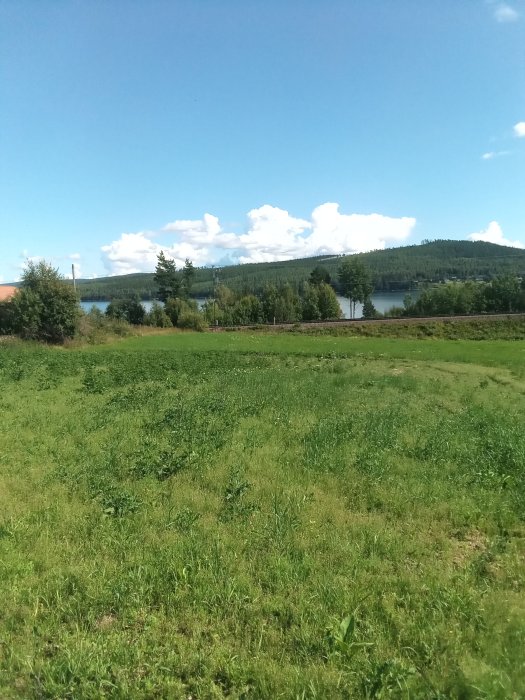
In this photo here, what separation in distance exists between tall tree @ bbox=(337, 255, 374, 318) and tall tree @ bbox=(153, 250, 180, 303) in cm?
4480

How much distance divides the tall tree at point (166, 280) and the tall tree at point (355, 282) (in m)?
44.8

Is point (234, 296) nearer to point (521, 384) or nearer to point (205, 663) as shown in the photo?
point (521, 384)

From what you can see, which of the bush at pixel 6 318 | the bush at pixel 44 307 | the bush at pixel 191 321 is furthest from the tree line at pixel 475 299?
the bush at pixel 6 318

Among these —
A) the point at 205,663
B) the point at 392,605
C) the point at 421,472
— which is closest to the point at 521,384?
the point at 421,472

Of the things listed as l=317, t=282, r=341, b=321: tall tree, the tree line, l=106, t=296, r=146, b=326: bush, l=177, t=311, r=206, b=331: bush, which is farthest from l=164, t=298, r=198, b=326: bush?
the tree line

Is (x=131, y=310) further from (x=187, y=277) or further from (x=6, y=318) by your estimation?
(x=6, y=318)

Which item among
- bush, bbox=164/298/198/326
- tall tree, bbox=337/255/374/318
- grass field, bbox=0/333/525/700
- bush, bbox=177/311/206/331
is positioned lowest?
grass field, bbox=0/333/525/700

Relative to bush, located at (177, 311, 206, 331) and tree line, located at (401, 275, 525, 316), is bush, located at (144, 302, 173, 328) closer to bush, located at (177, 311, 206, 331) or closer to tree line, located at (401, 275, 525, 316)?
bush, located at (177, 311, 206, 331)

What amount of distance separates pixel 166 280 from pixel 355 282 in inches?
1914

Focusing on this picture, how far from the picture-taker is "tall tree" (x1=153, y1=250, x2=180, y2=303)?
346ft

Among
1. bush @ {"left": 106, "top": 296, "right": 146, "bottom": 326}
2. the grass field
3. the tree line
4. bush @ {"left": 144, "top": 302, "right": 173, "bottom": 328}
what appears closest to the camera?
the grass field

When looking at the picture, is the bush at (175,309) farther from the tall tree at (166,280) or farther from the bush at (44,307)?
the bush at (44,307)

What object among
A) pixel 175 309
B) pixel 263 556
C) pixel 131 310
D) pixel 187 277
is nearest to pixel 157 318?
pixel 175 309

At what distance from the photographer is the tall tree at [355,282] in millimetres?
124312
